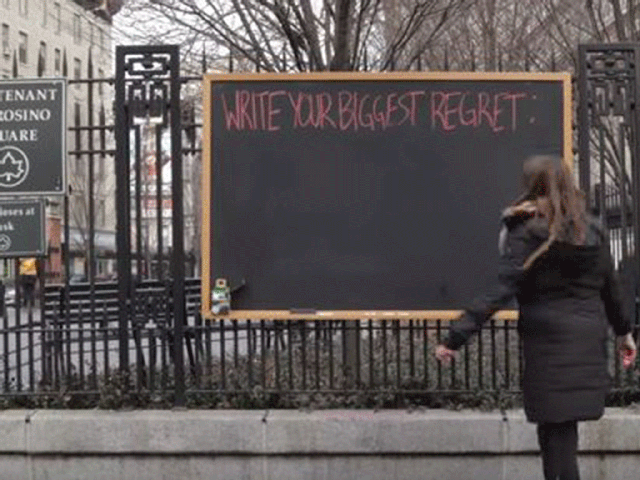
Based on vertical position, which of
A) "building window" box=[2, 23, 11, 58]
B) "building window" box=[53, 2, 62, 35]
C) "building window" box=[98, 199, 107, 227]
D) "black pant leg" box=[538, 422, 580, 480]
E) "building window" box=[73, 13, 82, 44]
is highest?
"building window" box=[53, 2, 62, 35]

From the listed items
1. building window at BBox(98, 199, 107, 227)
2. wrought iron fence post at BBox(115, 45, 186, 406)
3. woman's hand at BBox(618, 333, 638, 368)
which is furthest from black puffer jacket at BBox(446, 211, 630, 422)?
building window at BBox(98, 199, 107, 227)

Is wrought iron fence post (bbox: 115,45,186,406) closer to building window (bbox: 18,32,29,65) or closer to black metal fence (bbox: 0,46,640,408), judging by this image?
black metal fence (bbox: 0,46,640,408)

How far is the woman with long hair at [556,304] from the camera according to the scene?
13.9 feet

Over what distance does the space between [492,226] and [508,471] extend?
4.73ft

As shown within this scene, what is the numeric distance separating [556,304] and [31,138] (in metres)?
3.51

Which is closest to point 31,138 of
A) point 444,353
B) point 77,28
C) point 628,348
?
point 444,353

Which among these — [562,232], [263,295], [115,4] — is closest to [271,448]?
[263,295]

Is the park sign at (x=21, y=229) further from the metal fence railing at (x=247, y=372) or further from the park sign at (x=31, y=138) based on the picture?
→ the metal fence railing at (x=247, y=372)

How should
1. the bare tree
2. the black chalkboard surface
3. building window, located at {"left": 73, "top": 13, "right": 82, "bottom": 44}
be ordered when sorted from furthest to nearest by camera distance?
building window, located at {"left": 73, "top": 13, "right": 82, "bottom": 44} → the bare tree → the black chalkboard surface

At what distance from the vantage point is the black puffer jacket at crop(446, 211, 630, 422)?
423 centimetres

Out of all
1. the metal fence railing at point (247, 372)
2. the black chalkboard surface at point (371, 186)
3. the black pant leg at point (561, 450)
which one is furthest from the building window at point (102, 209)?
the black pant leg at point (561, 450)

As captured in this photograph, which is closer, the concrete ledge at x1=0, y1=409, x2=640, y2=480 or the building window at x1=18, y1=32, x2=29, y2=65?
the concrete ledge at x1=0, y1=409, x2=640, y2=480

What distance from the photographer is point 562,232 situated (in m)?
4.24

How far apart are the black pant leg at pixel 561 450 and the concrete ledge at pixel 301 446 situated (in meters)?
1.18
